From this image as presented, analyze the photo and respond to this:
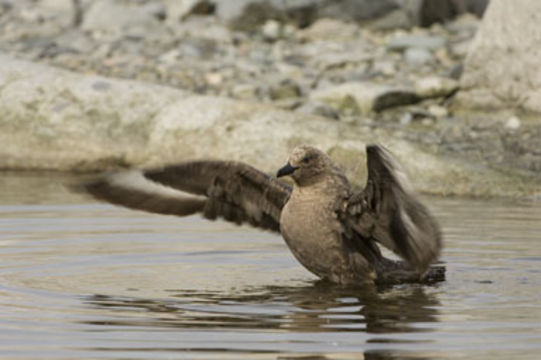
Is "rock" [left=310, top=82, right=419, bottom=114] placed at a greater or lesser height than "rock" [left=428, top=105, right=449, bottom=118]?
greater

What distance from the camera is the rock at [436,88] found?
14391mm

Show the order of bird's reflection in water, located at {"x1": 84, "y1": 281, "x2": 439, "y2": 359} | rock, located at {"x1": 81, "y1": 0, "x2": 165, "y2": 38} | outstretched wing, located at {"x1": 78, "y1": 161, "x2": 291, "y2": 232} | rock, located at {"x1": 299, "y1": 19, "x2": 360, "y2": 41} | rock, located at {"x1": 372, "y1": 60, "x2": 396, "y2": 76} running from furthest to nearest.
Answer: rock, located at {"x1": 81, "y1": 0, "x2": 165, "y2": 38}, rock, located at {"x1": 299, "y1": 19, "x2": 360, "y2": 41}, rock, located at {"x1": 372, "y1": 60, "x2": 396, "y2": 76}, outstretched wing, located at {"x1": 78, "y1": 161, "x2": 291, "y2": 232}, bird's reflection in water, located at {"x1": 84, "y1": 281, "x2": 439, "y2": 359}

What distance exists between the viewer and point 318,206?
23.8 ft

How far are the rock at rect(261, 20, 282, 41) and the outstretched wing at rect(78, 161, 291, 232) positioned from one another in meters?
10.6

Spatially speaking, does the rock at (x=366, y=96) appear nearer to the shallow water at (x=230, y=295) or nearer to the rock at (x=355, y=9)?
the shallow water at (x=230, y=295)

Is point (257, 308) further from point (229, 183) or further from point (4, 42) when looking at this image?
point (4, 42)

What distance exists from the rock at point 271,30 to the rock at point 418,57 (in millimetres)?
2382

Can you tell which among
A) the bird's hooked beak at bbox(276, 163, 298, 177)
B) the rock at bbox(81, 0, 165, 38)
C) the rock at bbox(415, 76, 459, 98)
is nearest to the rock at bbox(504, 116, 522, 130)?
the rock at bbox(415, 76, 459, 98)

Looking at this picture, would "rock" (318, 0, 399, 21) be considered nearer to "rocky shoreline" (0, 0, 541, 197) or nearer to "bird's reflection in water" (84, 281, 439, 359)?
"rocky shoreline" (0, 0, 541, 197)

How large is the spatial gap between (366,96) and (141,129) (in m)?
3.06

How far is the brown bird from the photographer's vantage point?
6.45 m

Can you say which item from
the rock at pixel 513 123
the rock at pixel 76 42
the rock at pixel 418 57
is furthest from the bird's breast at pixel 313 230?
the rock at pixel 76 42

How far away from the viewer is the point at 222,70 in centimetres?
1612

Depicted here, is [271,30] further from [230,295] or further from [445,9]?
[230,295]
